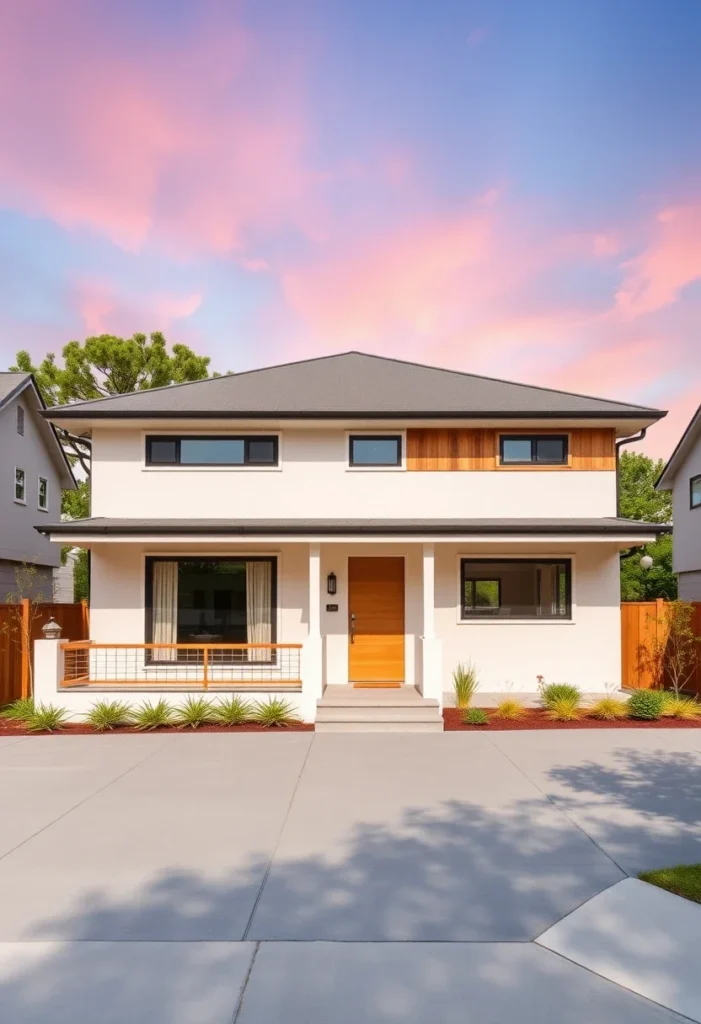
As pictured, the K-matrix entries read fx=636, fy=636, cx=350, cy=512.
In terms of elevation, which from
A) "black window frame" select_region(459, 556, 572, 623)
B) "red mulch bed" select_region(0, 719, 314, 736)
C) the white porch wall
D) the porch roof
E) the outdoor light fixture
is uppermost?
the white porch wall

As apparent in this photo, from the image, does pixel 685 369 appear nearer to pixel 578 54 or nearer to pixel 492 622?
pixel 578 54

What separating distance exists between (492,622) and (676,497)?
1204 cm

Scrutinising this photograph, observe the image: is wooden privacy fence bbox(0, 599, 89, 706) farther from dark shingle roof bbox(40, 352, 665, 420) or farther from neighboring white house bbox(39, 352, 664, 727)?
dark shingle roof bbox(40, 352, 665, 420)

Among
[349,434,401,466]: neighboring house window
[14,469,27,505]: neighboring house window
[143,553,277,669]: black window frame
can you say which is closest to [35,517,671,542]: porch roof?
[143,553,277,669]: black window frame

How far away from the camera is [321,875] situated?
468 centimetres

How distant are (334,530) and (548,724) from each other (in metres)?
4.65

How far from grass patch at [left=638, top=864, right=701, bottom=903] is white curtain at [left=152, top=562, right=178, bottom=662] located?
8.99m

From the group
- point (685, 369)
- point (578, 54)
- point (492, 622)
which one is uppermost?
point (578, 54)

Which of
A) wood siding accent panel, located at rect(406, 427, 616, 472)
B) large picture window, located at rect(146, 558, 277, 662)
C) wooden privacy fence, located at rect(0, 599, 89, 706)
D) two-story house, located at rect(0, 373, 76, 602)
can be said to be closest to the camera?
wooden privacy fence, located at rect(0, 599, 89, 706)

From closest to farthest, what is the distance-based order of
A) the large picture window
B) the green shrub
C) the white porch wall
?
the green shrub
the large picture window
the white porch wall

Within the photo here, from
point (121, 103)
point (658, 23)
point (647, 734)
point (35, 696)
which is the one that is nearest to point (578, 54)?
point (658, 23)

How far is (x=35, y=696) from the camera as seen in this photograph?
417 inches

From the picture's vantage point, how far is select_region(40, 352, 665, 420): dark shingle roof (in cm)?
1180

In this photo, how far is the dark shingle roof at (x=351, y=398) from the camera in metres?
11.8
